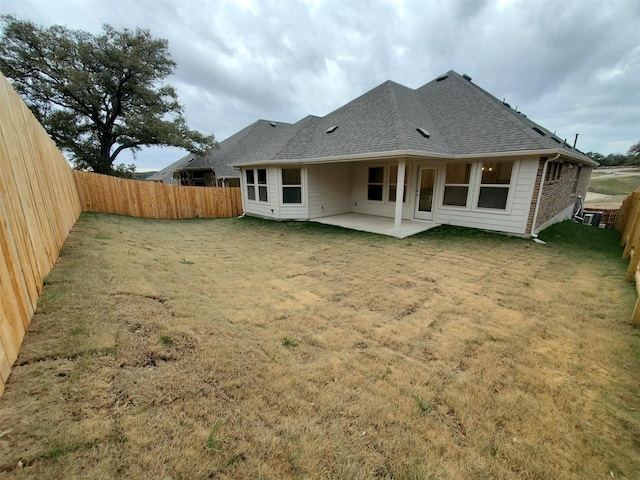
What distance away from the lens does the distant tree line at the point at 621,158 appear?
4191cm

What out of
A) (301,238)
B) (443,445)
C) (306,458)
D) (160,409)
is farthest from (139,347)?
(301,238)

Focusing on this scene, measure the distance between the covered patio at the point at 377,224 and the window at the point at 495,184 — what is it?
1657mm

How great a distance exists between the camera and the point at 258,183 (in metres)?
11.3

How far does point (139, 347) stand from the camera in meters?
2.34

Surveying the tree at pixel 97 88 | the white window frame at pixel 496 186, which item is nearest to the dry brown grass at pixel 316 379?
the white window frame at pixel 496 186

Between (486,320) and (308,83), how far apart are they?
19.3 m

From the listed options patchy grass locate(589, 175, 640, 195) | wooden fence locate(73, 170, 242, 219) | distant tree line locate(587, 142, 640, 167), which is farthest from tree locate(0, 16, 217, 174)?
distant tree line locate(587, 142, 640, 167)

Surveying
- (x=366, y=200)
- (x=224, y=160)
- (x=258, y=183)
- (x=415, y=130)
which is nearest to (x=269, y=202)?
(x=258, y=183)

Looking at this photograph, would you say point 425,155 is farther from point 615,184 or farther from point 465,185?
point 615,184

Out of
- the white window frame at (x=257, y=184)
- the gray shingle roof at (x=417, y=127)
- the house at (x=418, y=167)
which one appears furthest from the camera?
the white window frame at (x=257, y=184)

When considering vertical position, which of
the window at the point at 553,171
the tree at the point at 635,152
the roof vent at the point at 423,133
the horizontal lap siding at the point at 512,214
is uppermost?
the tree at the point at 635,152

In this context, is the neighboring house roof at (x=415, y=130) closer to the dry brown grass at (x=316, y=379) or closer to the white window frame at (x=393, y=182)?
the white window frame at (x=393, y=182)

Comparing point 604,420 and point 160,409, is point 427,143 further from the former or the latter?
point 160,409

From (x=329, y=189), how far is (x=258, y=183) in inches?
124
